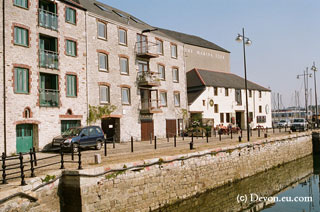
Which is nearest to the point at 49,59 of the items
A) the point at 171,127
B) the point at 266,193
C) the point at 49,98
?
the point at 49,98

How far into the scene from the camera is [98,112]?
2705 centimetres

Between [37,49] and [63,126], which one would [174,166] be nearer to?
[63,126]

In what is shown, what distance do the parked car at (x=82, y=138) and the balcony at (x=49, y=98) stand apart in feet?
9.24

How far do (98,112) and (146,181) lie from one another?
44.8ft

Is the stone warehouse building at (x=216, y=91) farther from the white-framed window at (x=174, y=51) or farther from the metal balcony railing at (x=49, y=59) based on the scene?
the metal balcony railing at (x=49, y=59)

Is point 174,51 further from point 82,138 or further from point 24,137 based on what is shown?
point 24,137

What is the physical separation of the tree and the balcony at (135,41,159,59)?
6.61m

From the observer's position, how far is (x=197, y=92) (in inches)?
1635

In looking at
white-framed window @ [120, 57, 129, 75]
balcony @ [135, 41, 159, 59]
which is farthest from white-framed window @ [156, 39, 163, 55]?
white-framed window @ [120, 57, 129, 75]

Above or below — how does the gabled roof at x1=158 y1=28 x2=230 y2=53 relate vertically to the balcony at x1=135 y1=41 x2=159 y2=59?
above

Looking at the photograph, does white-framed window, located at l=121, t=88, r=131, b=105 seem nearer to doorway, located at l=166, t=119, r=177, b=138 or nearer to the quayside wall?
doorway, located at l=166, t=119, r=177, b=138

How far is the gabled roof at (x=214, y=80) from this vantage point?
42625 mm

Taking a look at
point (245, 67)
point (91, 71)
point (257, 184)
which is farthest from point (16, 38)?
point (257, 184)

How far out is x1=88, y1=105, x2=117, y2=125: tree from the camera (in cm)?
2645
